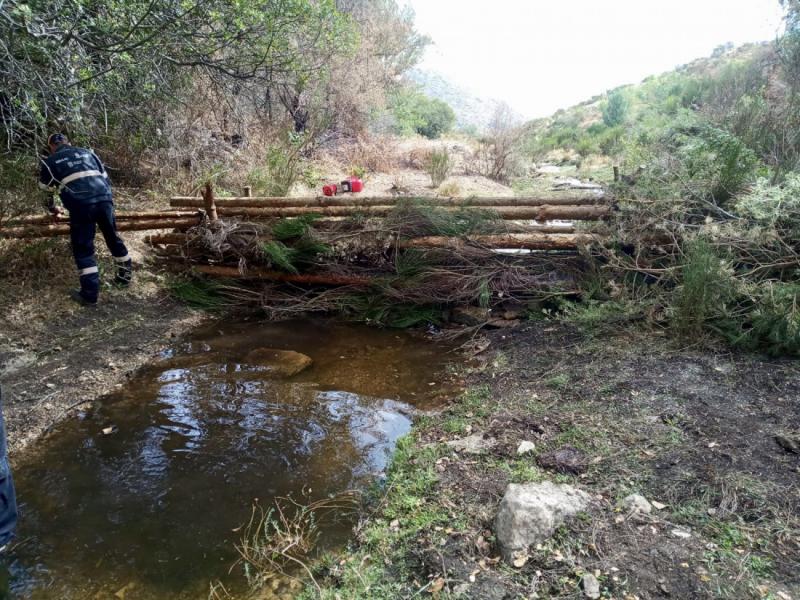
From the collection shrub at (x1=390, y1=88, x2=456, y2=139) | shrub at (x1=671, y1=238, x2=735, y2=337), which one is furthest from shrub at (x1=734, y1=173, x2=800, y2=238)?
shrub at (x1=390, y1=88, x2=456, y2=139)

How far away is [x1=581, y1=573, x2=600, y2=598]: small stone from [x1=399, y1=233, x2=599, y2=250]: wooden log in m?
3.90

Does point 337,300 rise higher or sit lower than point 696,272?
lower

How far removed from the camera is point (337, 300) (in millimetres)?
6062

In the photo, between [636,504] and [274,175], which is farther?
[274,175]

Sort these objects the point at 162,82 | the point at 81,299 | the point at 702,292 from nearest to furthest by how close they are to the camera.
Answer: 1. the point at 702,292
2. the point at 162,82
3. the point at 81,299

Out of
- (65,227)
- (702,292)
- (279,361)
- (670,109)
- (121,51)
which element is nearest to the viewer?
(702,292)

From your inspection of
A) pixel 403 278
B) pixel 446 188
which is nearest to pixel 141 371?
pixel 403 278

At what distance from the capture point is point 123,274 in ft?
20.0

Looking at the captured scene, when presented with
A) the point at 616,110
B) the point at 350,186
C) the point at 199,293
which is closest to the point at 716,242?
the point at 199,293

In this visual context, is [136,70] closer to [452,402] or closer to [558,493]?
[452,402]

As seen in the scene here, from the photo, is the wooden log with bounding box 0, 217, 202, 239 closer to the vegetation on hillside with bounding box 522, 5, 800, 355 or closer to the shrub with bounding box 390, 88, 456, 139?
the vegetation on hillside with bounding box 522, 5, 800, 355

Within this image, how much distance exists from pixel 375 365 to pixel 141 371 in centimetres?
223

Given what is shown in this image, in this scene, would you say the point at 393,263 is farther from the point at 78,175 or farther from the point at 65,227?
the point at 65,227

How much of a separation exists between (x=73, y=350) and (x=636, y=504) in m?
4.94
